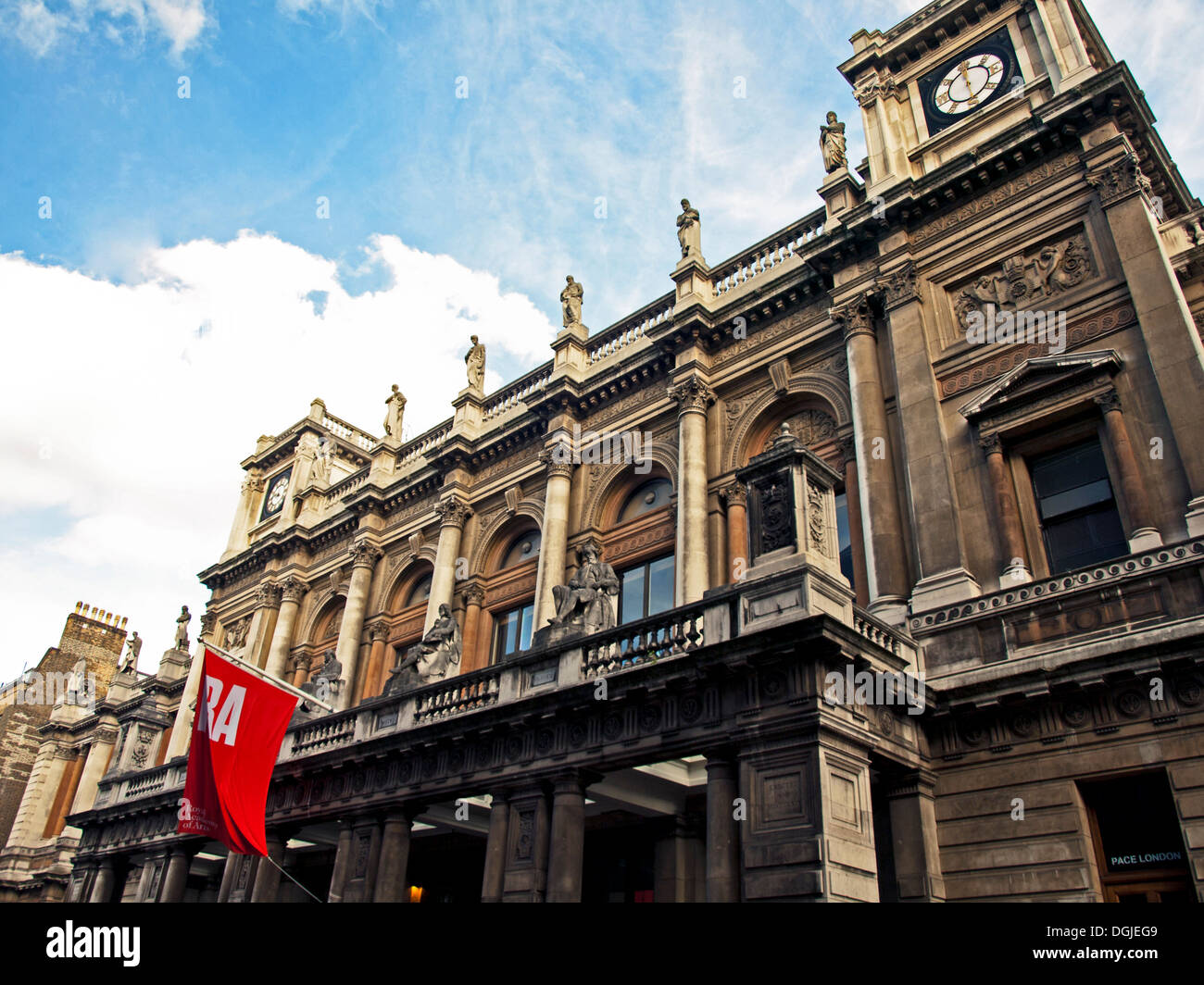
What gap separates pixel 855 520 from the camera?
18641mm

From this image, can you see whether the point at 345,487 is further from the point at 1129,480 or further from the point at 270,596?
the point at 1129,480

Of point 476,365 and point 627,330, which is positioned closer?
point 627,330

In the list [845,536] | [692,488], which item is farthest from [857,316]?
[692,488]

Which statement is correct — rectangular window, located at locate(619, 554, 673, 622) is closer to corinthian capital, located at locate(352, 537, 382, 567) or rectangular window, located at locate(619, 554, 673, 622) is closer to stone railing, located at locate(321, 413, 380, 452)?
corinthian capital, located at locate(352, 537, 382, 567)

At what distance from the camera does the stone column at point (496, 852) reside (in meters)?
14.9

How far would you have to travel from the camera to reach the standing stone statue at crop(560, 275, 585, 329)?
27891 mm

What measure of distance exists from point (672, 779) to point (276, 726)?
8078 mm

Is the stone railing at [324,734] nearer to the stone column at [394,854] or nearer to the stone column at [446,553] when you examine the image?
the stone column at [394,854]

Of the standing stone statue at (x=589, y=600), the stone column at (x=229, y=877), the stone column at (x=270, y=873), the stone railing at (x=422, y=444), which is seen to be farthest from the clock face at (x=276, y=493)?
the standing stone statue at (x=589, y=600)

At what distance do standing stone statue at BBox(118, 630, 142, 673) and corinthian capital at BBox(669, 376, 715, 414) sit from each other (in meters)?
33.8

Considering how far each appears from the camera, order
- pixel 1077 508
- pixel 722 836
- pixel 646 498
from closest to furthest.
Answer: pixel 722 836 → pixel 1077 508 → pixel 646 498

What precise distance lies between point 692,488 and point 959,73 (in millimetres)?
10956

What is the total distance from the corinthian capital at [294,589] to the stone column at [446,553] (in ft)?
24.1

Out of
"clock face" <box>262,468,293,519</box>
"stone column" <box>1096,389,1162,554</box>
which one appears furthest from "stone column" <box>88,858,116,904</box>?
"stone column" <box>1096,389,1162,554</box>
